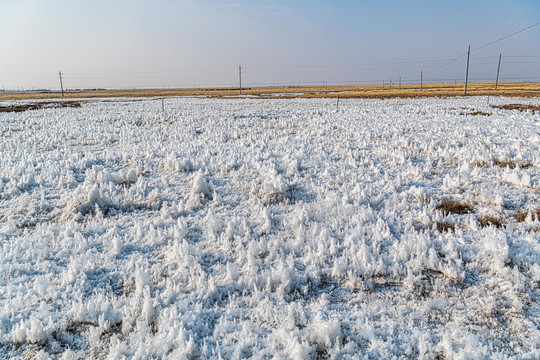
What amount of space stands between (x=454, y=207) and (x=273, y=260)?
4.76m

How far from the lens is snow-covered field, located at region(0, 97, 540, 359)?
4.01 metres

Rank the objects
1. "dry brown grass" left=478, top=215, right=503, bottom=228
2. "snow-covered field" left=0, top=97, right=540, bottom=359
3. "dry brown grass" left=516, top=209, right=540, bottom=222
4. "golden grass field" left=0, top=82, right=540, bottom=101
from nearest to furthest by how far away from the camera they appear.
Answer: "snow-covered field" left=0, top=97, right=540, bottom=359 → "dry brown grass" left=478, top=215, right=503, bottom=228 → "dry brown grass" left=516, top=209, right=540, bottom=222 → "golden grass field" left=0, top=82, right=540, bottom=101

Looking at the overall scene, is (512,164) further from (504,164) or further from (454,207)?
(454,207)

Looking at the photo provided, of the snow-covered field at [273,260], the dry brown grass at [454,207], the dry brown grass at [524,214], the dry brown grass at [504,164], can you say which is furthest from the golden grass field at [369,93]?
the dry brown grass at [524,214]

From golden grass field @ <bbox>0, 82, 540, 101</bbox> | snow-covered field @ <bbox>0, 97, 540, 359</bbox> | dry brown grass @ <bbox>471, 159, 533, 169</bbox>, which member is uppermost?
golden grass field @ <bbox>0, 82, 540, 101</bbox>

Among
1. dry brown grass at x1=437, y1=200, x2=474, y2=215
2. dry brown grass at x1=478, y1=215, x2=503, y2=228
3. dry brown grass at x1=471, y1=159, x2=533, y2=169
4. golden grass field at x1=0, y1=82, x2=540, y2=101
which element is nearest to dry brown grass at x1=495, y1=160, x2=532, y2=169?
dry brown grass at x1=471, y1=159, x2=533, y2=169

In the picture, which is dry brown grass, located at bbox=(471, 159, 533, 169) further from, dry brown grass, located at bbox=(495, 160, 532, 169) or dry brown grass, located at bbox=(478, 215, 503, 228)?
dry brown grass, located at bbox=(478, 215, 503, 228)

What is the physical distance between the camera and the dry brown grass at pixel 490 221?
22.2ft

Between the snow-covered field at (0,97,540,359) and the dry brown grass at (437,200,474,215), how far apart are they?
0.14m

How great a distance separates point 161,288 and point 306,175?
20.7 ft

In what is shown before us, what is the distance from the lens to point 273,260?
5.91 metres

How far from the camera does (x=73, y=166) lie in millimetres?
11672

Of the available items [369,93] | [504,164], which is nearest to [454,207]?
[504,164]

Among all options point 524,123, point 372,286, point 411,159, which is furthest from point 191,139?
point 524,123
